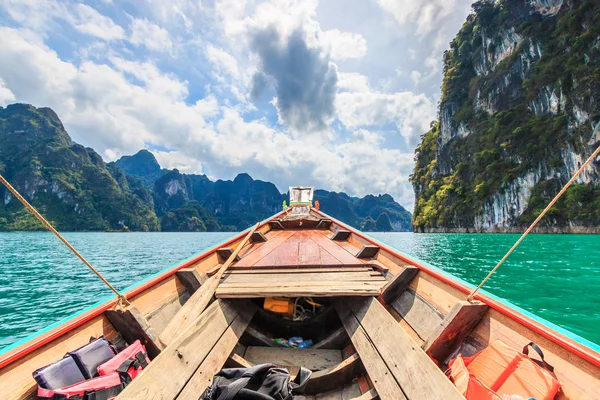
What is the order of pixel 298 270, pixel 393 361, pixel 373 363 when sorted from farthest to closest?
pixel 298 270 → pixel 373 363 → pixel 393 361

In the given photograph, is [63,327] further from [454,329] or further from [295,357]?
[454,329]

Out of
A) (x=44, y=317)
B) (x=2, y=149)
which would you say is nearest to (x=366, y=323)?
(x=44, y=317)

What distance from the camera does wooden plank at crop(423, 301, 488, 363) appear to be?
A: 2.10 metres

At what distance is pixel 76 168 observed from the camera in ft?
366

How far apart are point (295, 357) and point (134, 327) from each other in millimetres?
1594

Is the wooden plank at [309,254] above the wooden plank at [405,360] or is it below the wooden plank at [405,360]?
above

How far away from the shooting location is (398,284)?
3.11 m

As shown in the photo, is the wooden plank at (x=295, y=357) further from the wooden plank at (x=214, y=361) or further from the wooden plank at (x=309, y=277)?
the wooden plank at (x=309, y=277)

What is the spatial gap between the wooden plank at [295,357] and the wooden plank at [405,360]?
1.93ft

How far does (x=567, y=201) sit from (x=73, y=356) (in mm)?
48292

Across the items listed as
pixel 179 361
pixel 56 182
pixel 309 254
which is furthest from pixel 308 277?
pixel 56 182

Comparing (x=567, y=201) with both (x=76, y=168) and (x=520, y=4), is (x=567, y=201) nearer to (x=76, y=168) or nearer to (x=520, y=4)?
(x=520, y=4)

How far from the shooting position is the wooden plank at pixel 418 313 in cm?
245

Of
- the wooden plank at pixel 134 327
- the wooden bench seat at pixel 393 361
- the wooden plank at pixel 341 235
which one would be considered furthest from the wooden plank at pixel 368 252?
the wooden plank at pixel 134 327
